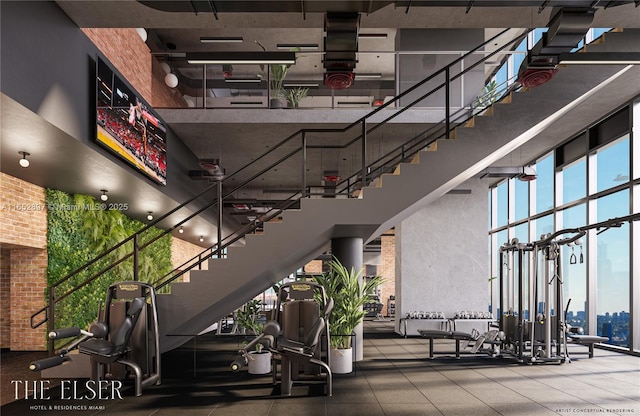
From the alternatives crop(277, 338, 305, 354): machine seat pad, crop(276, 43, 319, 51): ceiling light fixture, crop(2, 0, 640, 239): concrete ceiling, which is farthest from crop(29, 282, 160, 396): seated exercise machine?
crop(276, 43, 319, 51): ceiling light fixture

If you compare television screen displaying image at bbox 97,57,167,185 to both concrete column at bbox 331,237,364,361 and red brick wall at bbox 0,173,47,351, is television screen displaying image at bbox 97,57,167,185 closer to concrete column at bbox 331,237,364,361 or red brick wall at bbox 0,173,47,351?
red brick wall at bbox 0,173,47,351

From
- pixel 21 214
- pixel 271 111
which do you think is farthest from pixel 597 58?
pixel 21 214

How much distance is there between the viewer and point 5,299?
9.13 meters

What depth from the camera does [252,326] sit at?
279 inches

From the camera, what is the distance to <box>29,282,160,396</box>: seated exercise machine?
17.7ft

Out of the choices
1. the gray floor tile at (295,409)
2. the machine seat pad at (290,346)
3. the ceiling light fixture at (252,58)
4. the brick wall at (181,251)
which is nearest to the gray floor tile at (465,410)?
the gray floor tile at (295,409)

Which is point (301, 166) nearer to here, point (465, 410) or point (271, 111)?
point (271, 111)

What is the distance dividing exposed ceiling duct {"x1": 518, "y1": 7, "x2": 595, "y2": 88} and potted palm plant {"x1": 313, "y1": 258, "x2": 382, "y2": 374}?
325 centimetres

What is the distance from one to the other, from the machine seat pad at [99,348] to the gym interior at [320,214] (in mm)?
20

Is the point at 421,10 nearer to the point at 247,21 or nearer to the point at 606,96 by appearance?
the point at 247,21

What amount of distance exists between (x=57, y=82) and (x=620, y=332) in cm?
973

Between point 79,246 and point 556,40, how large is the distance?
28.0ft

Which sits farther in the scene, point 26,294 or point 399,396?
point 26,294

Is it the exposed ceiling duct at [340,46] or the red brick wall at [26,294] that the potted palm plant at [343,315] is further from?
the red brick wall at [26,294]
